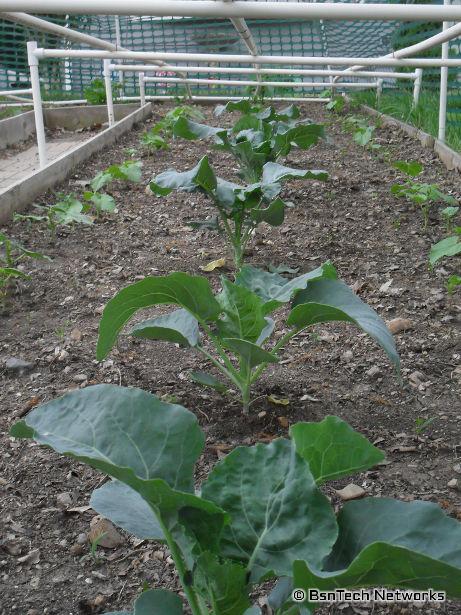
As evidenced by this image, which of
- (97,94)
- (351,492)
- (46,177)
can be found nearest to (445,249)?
(351,492)

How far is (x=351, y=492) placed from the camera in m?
1.65

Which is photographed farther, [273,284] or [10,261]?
[10,261]

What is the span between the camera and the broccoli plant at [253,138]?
3.52 meters

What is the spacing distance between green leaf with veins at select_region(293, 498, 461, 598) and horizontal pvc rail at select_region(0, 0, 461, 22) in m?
1.23

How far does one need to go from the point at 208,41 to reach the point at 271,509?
27.2ft

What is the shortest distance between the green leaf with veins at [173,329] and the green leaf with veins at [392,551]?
2.64ft

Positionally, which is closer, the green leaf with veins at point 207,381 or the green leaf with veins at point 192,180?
the green leaf with veins at point 207,381

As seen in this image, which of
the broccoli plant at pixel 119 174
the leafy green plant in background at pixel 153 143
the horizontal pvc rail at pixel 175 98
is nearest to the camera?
the broccoli plant at pixel 119 174

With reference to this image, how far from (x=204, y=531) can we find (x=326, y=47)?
7984 millimetres

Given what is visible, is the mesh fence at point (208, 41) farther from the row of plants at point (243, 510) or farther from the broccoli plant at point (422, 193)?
the row of plants at point (243, 510)

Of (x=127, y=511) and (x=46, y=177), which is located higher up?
(x=46, y=177)

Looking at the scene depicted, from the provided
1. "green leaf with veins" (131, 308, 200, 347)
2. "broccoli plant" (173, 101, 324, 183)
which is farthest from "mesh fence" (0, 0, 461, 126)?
"green leaf with veins" (131, 308, 200, 347)

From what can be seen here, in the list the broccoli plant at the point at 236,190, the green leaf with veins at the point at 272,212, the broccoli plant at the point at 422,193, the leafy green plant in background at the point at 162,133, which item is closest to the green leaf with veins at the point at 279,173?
the broccoli plant at the point at 236,190

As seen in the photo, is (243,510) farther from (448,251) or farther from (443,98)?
(443,98)
